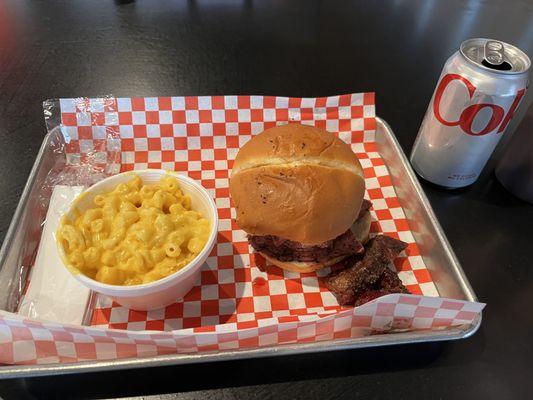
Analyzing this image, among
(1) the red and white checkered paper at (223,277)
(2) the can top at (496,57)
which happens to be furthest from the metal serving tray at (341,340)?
(2) the can top at (496,57)

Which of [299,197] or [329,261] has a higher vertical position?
[299,197]

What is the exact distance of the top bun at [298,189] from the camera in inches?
55.4

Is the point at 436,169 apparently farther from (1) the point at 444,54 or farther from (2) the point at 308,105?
(1) the point at 444,54

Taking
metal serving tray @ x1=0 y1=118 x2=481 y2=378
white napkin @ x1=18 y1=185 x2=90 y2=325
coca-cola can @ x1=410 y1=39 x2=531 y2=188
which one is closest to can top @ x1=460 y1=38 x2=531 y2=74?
coca-cola can @ x1=410 y1=39 x2=531 y2=188

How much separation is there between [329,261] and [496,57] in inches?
40.6

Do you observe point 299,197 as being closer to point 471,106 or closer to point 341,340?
point 341,340

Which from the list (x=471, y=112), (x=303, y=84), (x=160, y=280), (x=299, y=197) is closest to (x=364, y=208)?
(x=299, y=197)

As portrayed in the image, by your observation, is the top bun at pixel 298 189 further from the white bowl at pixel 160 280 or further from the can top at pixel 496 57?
the can top at pixel 496 57

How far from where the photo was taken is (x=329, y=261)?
5.12 feet

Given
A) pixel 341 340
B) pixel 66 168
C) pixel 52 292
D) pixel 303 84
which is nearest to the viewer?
pixel 341 340

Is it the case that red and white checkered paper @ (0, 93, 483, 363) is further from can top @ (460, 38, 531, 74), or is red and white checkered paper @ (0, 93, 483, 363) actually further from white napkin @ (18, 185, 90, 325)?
can top @ (460, 38, 531, 74)

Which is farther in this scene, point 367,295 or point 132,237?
point 367,295

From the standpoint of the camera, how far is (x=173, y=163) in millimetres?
2018

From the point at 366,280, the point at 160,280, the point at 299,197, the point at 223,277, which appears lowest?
the point at 223,277
